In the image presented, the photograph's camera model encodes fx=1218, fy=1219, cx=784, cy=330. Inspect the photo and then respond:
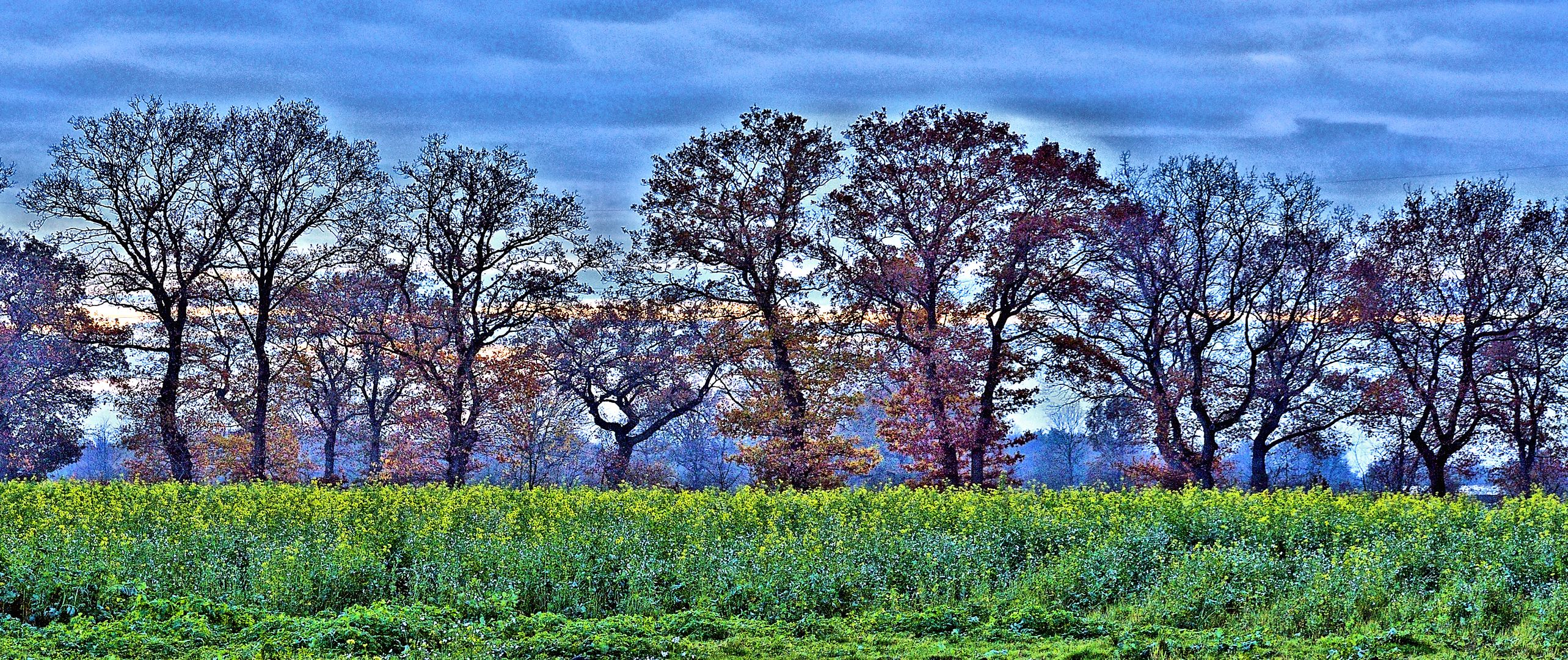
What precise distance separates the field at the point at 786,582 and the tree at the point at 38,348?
2157cm

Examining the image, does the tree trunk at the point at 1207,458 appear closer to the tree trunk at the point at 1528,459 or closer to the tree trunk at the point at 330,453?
the tree trunk at the point at 1528,459

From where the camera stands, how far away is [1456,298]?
113 feet

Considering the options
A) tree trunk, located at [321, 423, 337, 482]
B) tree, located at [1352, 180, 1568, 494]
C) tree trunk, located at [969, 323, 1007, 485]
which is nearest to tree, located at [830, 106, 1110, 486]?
tree trunk, located at [969, 323, 1007, 485]

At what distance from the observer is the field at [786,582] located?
10258 millimetres

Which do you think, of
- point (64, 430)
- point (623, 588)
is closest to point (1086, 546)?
point (623, 588)

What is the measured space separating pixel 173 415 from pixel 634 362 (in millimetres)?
12859

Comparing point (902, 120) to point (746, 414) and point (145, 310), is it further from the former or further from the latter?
point (145, 310)

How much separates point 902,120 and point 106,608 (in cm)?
2599

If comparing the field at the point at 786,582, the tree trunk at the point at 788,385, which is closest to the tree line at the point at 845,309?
the tree trunk at the point at 788,385

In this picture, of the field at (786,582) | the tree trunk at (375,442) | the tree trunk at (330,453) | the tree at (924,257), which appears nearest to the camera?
the field at (786,582)

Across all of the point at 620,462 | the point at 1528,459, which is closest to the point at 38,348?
the point at 620,462

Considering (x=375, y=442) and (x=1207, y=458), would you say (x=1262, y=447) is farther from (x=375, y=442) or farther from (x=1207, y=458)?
(x=375, y=442)

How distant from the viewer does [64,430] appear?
126 feet

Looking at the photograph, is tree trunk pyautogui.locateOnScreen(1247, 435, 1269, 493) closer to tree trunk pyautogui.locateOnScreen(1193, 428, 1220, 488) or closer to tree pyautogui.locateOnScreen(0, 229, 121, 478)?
tree trunk pyautogui.locateOnScreen(1193, 428, 1220, 488)
